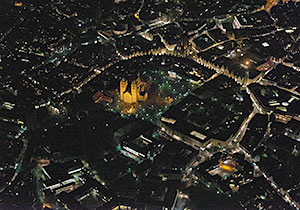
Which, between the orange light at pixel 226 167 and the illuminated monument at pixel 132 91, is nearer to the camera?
the orange light at pixel 226 167

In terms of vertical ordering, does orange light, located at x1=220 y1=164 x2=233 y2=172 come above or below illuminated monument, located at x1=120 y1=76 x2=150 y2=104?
below

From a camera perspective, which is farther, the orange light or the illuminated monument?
the illuminated monument

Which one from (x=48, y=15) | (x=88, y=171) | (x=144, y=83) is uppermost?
(x=48, y=15)

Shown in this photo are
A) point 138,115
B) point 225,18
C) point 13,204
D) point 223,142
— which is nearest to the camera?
point 13,204

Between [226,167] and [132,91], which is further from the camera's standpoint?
[132,91]

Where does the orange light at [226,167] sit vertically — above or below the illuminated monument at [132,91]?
below

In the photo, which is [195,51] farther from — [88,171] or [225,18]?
[88,171]

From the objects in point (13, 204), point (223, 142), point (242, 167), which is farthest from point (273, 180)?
point (13, 204)

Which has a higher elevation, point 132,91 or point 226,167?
point 132,91
